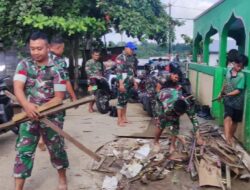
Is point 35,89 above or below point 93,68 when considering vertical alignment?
above

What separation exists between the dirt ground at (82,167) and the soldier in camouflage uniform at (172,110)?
829 millimetres

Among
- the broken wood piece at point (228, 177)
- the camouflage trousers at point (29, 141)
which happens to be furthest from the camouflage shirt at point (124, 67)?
the camouflage trousers at point (29, 141)

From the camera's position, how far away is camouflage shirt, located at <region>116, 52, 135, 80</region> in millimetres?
7285

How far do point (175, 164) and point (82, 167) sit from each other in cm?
120

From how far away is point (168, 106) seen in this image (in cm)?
536

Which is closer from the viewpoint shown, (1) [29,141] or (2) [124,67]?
(1) [29,141]

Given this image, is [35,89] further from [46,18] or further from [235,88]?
[46,18]

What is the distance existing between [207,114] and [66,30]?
4.20 m

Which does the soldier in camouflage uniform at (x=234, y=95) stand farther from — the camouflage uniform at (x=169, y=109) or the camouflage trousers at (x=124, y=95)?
the camouflage trousers at (x=124, y=95)

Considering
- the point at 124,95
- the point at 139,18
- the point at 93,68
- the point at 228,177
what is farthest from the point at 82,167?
the point at 139,18

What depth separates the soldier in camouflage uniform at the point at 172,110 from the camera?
5230 millimetres

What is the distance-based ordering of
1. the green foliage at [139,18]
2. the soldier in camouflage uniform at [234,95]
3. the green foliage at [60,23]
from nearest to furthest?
the soldier in camouflage uniform at [234,95]
the green foliage at [60,23]
the green foliage at [139,18]

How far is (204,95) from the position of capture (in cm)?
988

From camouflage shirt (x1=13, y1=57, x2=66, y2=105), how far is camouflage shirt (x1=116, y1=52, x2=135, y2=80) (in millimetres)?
3666
